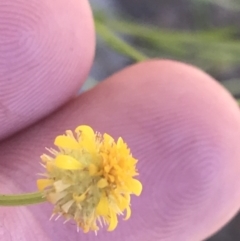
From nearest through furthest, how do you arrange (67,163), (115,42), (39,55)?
(67,163) < (39,55) < (115,42)

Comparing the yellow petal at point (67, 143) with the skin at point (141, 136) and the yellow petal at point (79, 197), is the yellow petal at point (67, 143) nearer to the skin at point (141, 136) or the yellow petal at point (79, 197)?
the yellow petal at point (79, 197)

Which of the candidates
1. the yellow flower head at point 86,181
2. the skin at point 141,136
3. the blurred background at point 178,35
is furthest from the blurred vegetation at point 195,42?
the yellow flower head at point 86,181

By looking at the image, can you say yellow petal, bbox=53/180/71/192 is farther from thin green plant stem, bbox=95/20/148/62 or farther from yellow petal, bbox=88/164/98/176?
thin green plant stem, bbox=95/20/148/62

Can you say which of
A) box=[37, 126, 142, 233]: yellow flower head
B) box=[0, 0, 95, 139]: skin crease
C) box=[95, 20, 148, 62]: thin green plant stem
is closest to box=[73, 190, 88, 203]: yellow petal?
box=[37, 126, 142, 233]: yellow flower head

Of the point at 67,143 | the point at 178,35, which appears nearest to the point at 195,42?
the point at 178,35

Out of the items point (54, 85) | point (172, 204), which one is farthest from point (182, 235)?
point (54, 85)

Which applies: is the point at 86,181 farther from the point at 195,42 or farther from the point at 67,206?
the point at 195,42

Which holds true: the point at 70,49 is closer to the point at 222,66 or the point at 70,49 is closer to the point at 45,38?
the point at 45,38
